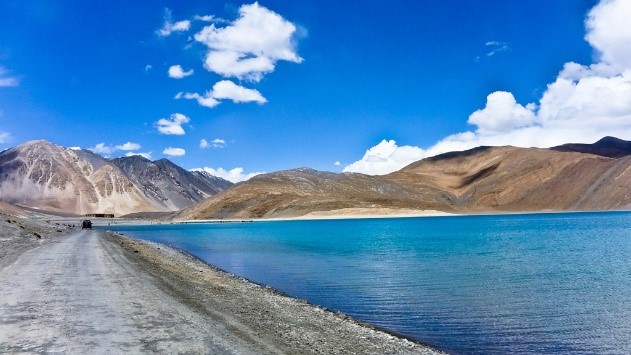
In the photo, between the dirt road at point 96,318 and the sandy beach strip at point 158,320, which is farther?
the sandy beach strip at point 158,320

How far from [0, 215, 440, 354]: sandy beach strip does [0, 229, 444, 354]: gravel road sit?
0.07 ft

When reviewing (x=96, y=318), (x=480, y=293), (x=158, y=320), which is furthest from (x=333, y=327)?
(x=480, y=293)

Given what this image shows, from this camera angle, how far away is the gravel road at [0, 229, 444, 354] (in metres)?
10.9

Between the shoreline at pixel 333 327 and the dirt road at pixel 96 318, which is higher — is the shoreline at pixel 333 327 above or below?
below

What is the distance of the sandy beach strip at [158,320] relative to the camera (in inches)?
432

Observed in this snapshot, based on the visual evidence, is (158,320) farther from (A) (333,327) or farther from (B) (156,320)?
(A) (333,327)

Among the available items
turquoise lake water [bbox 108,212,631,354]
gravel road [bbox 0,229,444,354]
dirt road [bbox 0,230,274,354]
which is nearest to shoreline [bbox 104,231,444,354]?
gravel road [bbox 0,229,444,354]

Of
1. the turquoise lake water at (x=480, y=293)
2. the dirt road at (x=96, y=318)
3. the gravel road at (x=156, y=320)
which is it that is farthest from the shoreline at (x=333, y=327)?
the dirt road at (x=96, y=318)

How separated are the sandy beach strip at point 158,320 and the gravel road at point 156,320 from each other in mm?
20

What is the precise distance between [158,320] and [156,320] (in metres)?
0.05

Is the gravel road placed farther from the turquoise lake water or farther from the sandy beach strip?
the turquoise lake water

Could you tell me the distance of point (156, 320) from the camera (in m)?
13.1

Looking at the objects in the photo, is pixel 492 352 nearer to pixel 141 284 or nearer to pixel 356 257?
pixel 141 284

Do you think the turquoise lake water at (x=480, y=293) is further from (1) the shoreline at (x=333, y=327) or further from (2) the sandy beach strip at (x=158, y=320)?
(2) the sandy beach strip at (x=158, y=320)
